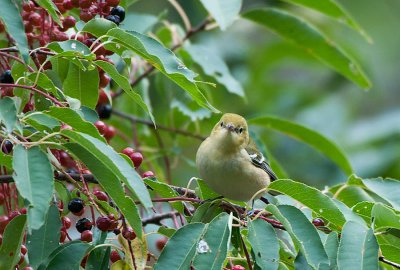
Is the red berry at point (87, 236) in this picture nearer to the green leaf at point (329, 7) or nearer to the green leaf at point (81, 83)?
the green leaf at point (81, 83)

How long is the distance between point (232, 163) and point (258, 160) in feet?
0.81

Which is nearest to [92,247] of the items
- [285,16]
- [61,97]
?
[61,97]

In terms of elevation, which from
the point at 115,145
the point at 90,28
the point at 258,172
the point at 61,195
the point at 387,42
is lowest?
the point at 387,42

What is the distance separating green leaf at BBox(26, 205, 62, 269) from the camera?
2830mm

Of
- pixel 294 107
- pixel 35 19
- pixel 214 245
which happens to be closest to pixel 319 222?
pixel 214 245

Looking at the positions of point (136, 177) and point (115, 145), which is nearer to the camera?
point (136, 177)

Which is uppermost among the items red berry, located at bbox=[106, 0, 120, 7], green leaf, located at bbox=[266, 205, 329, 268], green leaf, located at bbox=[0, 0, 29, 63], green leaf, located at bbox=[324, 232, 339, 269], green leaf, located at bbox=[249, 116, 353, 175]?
green leaf, located at bbox=[0, 0, 29, 63]

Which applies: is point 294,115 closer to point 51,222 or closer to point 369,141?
point 369,141

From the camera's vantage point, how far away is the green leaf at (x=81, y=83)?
10.7ft

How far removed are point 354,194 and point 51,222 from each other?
154 centimetres

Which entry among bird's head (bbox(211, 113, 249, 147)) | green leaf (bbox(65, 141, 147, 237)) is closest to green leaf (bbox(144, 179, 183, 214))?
green leaf (bbox(65, 141, 147, 237))

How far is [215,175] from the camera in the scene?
3799 millimetres

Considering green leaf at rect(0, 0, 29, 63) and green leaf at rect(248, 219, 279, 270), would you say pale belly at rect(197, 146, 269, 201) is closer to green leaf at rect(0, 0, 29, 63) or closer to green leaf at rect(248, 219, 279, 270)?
green leaf at rect(248, 219, 279, 270)

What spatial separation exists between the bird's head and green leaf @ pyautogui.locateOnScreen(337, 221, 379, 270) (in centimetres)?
136
